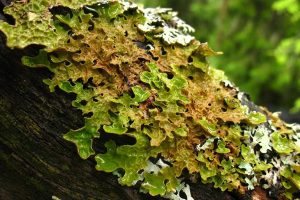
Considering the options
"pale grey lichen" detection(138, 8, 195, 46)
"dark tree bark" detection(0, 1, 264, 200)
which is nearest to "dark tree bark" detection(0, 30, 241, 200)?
"dark tree bark" detection(0, 1, 264, 200)

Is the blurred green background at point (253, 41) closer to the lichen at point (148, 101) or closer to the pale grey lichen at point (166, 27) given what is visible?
the pale grey lichen at point (166, 27)

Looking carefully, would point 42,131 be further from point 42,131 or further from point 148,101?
point 148,101

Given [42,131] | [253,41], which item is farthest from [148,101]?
[253,41]

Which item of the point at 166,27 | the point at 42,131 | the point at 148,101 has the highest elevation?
the point at 166,27

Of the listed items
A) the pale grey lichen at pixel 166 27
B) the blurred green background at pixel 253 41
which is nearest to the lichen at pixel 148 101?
the pale grey lichen at pixel 166 27

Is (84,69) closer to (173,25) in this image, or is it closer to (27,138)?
(27,138)

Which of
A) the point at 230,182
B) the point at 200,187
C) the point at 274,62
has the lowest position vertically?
the point at 200,187

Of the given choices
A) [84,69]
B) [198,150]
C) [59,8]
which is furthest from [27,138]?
[198,150]

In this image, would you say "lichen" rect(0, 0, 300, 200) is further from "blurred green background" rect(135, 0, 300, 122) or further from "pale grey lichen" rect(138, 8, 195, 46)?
"blurred green background" rect(135, 0, 300, 122)
